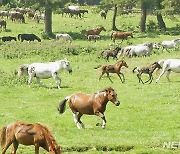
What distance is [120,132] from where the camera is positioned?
19219 mm

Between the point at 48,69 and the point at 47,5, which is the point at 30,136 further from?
the point at 47,5

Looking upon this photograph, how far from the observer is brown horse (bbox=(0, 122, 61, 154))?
45.5 feet

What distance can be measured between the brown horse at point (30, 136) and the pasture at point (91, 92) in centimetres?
210

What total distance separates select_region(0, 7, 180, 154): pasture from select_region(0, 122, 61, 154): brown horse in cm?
210

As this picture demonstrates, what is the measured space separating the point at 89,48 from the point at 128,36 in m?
10.6

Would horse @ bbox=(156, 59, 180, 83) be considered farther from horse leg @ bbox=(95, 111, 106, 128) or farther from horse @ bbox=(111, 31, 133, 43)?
horse @ bbox=(111, 31, 133, 43)

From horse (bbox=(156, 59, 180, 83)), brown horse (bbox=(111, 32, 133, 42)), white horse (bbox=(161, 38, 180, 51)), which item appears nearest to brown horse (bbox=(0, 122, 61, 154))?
horse (bbox=(156, 59, 180, 83))

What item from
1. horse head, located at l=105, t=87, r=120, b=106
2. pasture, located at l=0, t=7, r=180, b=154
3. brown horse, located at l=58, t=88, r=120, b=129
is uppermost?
horse head, located at l=105, t=87, r=120, b=106

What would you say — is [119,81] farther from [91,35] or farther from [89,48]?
[91,35]

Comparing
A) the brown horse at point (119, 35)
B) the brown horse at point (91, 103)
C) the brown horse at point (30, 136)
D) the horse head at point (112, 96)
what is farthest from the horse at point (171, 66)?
the brown horse at point (119, 35)

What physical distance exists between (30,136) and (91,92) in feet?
43.6

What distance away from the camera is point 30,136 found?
47.1ft

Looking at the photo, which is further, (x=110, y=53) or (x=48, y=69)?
(x=110, y=53)

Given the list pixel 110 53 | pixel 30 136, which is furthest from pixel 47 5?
pixel 30 136
